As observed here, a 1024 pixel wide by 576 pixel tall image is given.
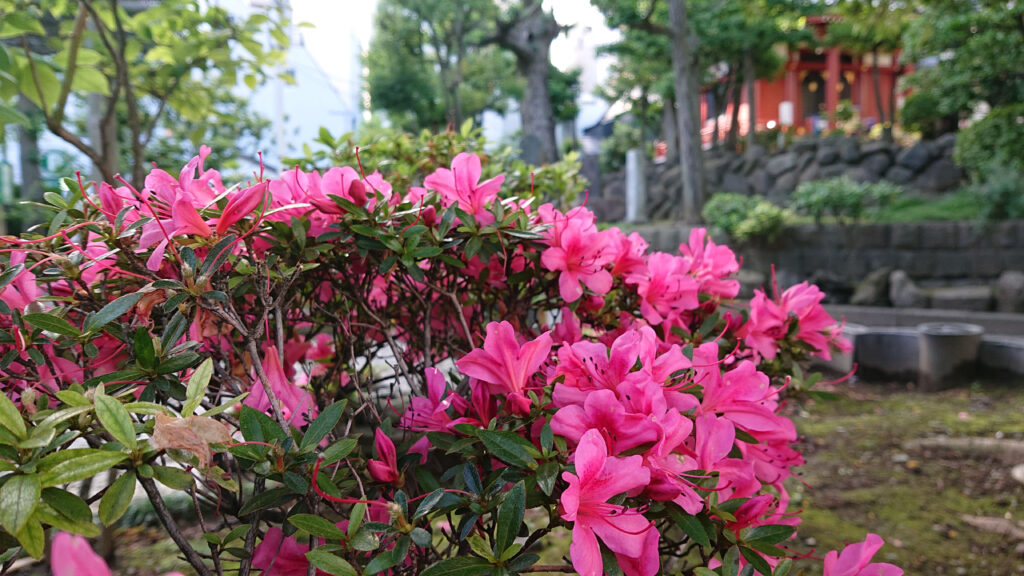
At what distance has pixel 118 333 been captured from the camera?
705 mm

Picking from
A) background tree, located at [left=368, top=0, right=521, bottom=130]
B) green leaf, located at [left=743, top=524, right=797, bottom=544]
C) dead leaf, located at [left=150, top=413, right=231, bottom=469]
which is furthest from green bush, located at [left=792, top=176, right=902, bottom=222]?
dead leaf, located at [left=150, top=413, right=231, bottom=469]

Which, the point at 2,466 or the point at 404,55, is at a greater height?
the point at 404,55

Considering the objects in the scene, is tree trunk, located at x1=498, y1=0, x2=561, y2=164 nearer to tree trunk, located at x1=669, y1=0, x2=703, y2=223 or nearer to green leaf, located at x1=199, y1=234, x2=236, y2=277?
tree trunk, located at x1=669, y1=0, x2=703, y2=223

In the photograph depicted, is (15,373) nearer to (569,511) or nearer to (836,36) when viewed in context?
(569,511)

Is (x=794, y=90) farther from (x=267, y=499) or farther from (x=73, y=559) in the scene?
(x=73, y=559)

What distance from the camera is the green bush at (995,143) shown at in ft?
26.4

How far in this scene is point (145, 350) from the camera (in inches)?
24.1

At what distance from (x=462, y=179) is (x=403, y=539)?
0.47m

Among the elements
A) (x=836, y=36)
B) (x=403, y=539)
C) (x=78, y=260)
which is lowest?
(x=403, y=539)

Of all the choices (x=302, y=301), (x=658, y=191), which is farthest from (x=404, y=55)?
(x=302, y=301)

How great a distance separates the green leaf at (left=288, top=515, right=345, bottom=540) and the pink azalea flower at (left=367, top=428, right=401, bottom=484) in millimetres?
145

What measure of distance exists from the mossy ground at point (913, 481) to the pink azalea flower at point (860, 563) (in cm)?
67

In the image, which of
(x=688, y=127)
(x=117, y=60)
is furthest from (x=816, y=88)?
(x=117, y=60)

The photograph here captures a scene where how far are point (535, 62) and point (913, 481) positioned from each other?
9889mm
